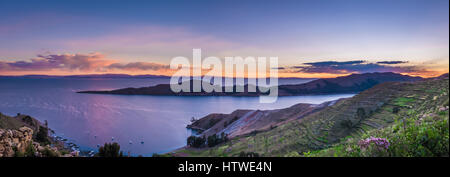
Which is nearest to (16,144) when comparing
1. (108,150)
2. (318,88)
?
(108,150)

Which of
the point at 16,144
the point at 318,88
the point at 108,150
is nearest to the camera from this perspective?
the point at 16,144

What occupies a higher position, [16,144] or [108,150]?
[16,144]

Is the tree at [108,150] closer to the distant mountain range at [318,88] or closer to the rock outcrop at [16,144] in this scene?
the rock outcrop at [16,144]

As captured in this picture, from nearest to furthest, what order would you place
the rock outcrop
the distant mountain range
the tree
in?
the rock outcrop → the tree → the distant mountain range

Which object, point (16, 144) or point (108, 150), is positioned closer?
point (16, 144)

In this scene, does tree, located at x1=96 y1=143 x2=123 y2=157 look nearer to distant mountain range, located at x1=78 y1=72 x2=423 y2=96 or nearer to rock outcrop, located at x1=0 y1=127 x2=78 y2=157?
rock outcrop, located at x1=0 y1=127 x2=78 y2=157

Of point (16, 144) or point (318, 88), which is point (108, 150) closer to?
point (16, 144)

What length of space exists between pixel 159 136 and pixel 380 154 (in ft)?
191

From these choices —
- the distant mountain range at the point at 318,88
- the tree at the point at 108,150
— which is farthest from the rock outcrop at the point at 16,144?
the distant mountain range at the point at 318,88

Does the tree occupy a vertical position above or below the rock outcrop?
below

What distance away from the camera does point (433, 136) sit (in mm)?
3701

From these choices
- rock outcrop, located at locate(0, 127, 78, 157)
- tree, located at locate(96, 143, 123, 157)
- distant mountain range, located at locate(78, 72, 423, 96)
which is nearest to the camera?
rock outcrop, located at locate(0, 127, 78, 157)

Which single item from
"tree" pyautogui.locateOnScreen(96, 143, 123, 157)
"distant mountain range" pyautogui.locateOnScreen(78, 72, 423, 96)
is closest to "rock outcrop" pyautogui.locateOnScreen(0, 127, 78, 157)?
"tree" pyautogui.locateOnScreen(96, 143, 123, 157)
